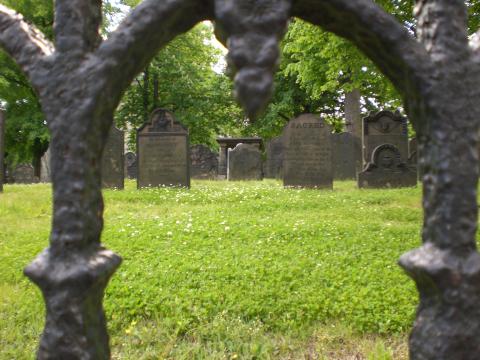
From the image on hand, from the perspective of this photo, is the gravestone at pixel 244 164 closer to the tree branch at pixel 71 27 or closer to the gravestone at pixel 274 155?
the gravestone at pixel 274 155

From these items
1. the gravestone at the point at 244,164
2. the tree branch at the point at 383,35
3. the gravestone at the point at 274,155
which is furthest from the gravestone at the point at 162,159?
the tree branch at the point at 383,35

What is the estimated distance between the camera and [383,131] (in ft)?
45.1

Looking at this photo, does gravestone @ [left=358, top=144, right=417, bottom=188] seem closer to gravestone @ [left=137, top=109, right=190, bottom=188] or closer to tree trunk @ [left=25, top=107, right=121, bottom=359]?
gravestone @ [left=137, top=109, right=190, bottom=188]

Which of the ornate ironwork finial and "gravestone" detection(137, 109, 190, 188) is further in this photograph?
"gravestone" detection(137, 109, 190, 188)

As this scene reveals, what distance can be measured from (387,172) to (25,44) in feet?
37.8

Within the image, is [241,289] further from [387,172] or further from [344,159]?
[344,159]

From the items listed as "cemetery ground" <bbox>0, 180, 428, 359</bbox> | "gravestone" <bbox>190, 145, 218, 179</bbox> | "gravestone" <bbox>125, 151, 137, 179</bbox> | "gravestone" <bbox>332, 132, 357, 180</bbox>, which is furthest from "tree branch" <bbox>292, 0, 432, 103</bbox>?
"gravestone" <bbox>125, 151, 137, 179</bbox>

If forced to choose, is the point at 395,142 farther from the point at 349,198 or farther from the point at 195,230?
the point at 195,230

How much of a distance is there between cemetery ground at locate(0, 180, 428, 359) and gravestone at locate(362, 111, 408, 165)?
7.35 metres

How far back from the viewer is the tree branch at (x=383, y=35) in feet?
3.67

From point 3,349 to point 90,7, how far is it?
2488 millimetres

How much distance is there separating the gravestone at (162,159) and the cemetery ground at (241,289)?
4600 mm

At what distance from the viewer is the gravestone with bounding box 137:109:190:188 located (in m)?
11.3

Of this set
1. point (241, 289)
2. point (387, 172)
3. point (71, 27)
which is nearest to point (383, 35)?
point (71, 27)
